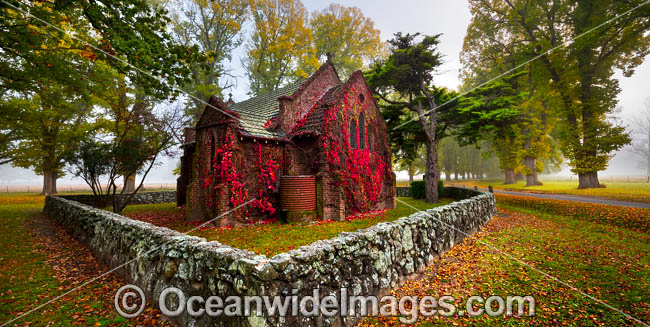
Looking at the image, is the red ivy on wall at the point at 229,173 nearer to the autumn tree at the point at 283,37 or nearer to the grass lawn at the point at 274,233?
the grass lawn at the point at 274,233

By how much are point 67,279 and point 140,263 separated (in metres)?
2.72

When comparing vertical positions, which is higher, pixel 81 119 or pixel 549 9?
pixel 549 9

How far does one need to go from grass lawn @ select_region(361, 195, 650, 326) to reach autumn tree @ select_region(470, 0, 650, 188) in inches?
462

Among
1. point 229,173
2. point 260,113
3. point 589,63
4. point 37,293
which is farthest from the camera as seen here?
point 589,63

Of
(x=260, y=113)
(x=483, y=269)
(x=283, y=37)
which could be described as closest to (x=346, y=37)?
(x=283, y=37)

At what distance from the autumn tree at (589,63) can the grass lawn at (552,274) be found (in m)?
11.7

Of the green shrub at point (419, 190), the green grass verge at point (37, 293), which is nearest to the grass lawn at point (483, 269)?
the green grass verge at point (37, 293)

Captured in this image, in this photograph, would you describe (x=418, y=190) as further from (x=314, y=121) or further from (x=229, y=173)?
(x=229, y=173)

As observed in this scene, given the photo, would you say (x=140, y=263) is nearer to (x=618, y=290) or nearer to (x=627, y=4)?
(x=618, y=290)

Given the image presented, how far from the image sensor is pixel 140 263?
541 centimetres

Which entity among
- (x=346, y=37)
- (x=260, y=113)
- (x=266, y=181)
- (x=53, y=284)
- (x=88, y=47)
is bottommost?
(x=53, y=284)

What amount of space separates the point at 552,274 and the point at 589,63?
21.2m

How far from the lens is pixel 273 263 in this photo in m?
3.51

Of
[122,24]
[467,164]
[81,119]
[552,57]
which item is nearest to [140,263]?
[122,24]
